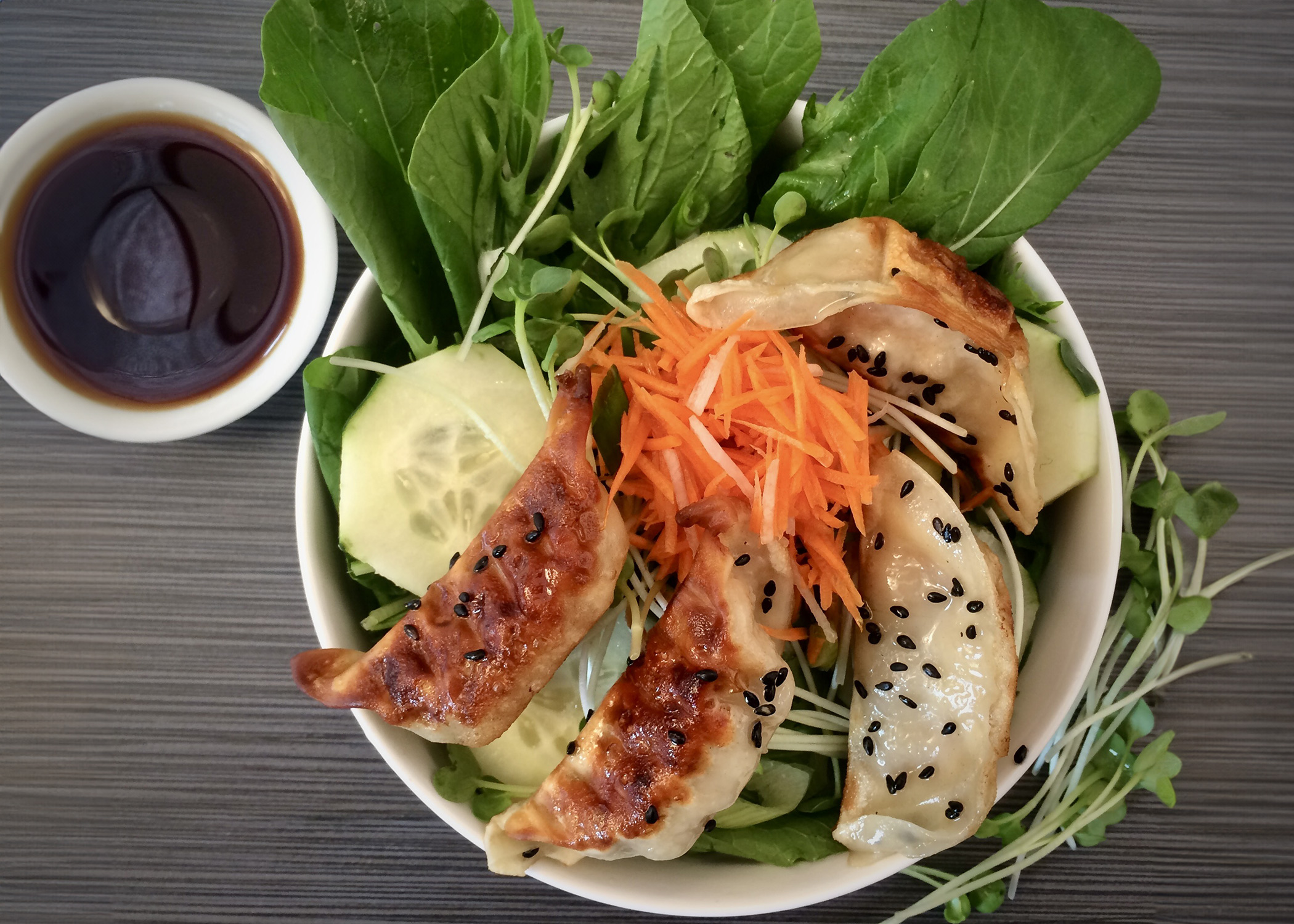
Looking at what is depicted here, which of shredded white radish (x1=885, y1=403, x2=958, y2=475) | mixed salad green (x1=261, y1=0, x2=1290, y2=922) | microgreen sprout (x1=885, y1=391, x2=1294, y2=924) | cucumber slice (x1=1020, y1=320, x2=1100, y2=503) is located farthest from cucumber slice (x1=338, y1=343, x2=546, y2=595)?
microgreen sprout (x1=885, y1=391, x2=1294, y2=924)

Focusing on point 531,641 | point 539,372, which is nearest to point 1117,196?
point 539,372

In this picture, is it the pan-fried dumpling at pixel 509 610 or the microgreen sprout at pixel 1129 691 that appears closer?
the pan-fried dumpling at pixel 509 610

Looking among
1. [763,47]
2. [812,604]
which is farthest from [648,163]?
[812,604]

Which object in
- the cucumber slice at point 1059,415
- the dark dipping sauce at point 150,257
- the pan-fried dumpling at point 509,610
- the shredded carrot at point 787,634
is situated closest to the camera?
the pan-fried dumpling at point 509,610

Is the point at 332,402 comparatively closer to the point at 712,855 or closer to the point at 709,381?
the point at 709,381

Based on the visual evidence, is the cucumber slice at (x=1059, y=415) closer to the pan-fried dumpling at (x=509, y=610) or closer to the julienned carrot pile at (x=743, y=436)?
the julienned carrot pile at (x=743, y=436)

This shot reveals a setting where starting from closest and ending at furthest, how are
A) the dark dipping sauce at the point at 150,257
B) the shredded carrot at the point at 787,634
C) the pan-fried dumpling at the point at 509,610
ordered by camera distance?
the pan-fried dumpling at the point at 509,610
the shredded carrot at the point at 787,634
the dark dipping sauce at the point at 150,257

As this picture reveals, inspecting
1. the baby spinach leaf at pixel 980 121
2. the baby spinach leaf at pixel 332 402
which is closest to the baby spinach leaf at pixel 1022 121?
the baby spinach leaf at pixel 980 121

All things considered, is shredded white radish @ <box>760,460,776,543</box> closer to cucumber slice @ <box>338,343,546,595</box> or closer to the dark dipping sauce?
cucumber slice @ <box>338,343,546,595</box>
